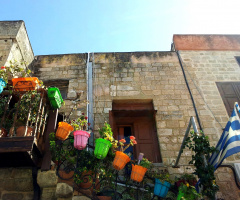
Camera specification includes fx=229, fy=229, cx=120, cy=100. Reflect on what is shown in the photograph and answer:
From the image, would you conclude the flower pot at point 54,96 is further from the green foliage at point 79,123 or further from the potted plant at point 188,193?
the potted plant at point 188,193

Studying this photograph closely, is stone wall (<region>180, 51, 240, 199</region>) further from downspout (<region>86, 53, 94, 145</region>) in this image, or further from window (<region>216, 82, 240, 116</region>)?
downspout (<region>86, 53, 94, 145</region>)

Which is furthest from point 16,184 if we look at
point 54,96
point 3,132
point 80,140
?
point 54,96

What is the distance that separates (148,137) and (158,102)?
3.43 ft

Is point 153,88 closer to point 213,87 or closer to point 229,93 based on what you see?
point 213,87

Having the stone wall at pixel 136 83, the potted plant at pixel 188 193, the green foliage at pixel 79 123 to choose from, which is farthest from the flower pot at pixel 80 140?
the potted plant at pixel 188 193

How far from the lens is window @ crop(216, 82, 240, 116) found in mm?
6297

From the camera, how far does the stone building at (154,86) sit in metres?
5.59

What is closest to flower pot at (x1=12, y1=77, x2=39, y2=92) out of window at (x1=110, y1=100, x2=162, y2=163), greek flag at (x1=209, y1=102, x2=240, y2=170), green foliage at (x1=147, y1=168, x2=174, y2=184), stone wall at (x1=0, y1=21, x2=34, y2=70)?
stone wall at (x1=0, y1=21, x2=34, y2=70)

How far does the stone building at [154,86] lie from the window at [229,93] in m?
0.01

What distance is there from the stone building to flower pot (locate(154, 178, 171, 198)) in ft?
3.51

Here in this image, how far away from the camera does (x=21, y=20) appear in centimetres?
655

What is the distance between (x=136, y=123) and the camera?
19.6 feet

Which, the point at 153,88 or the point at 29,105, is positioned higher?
the point at 153,88

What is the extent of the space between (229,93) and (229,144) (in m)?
3.20
